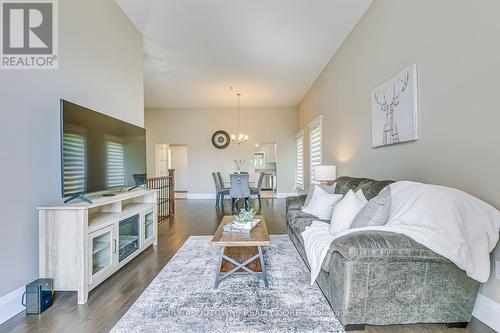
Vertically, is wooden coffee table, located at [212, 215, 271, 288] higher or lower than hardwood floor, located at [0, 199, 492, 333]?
higher

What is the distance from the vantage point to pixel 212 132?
8516mm

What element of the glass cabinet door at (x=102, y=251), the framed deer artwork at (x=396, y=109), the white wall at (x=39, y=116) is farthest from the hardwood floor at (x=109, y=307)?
the framed deer artwork at (x=396, y=109)

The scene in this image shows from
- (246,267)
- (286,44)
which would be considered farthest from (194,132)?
(246,267)

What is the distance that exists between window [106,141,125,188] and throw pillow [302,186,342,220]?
2.39 m

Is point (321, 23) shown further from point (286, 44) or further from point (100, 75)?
point (100, 75)

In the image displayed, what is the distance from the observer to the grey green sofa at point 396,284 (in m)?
1.50

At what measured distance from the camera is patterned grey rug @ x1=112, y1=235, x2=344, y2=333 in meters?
1.64

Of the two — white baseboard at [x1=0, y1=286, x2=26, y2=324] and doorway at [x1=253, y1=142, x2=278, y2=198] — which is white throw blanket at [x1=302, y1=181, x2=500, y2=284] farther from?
doorway at [x1=253, y1=142, x2=278, y2=198]

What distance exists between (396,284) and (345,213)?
0.73m

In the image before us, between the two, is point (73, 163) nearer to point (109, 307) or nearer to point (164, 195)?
point (109, 307)

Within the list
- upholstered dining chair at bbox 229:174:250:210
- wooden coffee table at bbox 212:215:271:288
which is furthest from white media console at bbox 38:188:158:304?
upholstered dining chair at bbox 229:174:250:210

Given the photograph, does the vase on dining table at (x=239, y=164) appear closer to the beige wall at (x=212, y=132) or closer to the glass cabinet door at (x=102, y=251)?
the beige wall at (x=212, y=132)

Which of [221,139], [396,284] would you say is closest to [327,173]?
[396,284]

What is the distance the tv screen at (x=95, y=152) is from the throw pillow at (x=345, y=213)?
2373 millimetres
